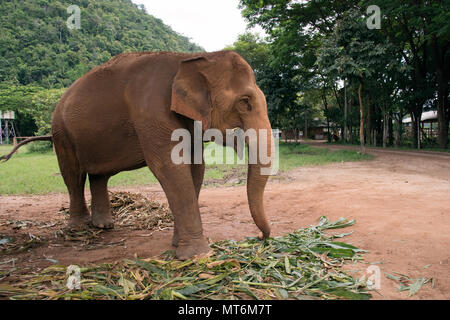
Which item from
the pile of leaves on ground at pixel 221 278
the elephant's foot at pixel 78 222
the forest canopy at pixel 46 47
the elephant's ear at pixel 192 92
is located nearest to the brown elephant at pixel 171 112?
the elephant's ear at pixel 192 92

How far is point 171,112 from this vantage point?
3.06 meters

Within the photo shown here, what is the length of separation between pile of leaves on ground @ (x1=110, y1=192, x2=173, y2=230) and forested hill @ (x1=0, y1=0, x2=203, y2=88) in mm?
42204

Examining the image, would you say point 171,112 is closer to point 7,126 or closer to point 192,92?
point 192,92

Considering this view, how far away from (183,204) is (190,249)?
1.46 feet

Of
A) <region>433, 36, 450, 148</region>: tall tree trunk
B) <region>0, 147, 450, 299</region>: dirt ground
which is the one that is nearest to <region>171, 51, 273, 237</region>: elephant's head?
<region>0, 147, 450, 299</region>: dirt ground

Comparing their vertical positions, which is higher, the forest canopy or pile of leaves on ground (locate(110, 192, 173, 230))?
the forest canopy

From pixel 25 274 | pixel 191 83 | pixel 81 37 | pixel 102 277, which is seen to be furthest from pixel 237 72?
pixel 81 37

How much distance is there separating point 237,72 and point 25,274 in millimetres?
2740

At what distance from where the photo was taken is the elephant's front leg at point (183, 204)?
9.91 ft

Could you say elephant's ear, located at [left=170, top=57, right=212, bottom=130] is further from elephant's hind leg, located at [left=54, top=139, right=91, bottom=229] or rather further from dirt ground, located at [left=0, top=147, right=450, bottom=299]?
elephant's hind leg, located at [left=54, top=139, right=91, bottom=229]

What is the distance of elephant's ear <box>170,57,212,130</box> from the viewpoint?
2.94 metres

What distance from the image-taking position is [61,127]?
154 inches

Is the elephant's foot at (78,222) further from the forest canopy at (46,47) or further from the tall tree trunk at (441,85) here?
the forest canopy at (46,47)
